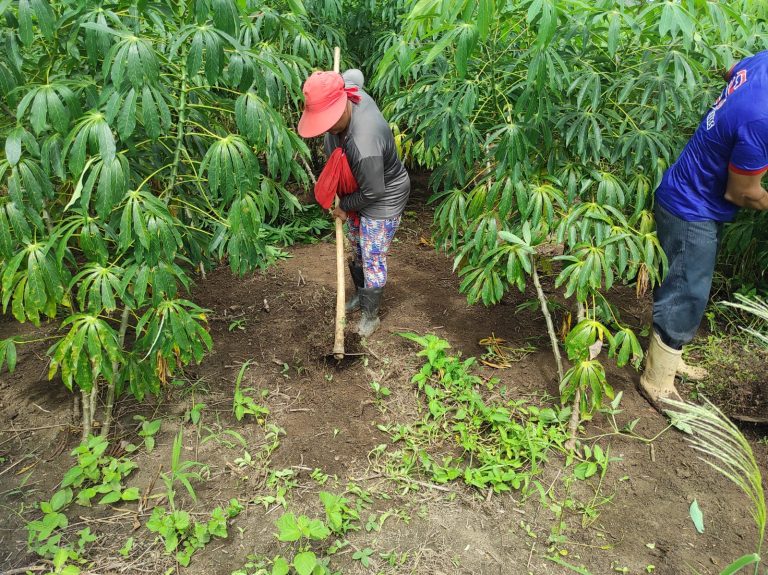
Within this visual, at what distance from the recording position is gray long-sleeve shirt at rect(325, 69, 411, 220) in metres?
2.76

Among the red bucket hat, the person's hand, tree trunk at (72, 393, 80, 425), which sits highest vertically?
the red bucket hat

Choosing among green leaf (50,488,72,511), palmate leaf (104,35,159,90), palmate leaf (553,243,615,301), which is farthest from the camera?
palmate leaf (553,243,615,301)

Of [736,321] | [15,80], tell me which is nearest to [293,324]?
[15,80]

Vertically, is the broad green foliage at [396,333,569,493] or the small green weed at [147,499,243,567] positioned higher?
the small green weed at [147,499,243,567]

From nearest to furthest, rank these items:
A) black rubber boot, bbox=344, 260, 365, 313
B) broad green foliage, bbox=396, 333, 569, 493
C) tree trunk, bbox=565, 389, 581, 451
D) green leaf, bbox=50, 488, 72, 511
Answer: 1. green leaf, bbox=50, 488, 72, 511
2. broad green foliage, bbox=396, 333, 569, 493
3. tree trunk, bbox=565, 389, 581, 451
4. black rubber boot, bbox=344, 260, 365, 313

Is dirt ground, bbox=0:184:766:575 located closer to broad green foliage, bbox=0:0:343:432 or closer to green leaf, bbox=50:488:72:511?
green leaf, bbox=50:488:72:511

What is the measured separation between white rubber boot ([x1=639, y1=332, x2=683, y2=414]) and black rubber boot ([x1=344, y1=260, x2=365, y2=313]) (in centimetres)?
167

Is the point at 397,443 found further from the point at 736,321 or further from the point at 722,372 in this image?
the point at 736,321

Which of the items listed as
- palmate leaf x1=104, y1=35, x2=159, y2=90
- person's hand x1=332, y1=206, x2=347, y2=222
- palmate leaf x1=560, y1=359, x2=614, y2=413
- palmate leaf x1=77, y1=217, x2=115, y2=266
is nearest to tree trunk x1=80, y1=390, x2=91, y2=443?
palmate leaf x1=77, y1=217, x2=115, y2=266

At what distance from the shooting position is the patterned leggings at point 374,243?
305 centimetres

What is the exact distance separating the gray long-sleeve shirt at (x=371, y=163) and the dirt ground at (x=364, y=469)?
Answer: 2.50 feet

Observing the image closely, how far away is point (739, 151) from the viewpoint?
7.14 ft

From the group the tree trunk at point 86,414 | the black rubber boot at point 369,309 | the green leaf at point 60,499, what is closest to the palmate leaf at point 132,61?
the tree trunk at point 86,414

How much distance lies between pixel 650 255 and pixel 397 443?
1.40 m
